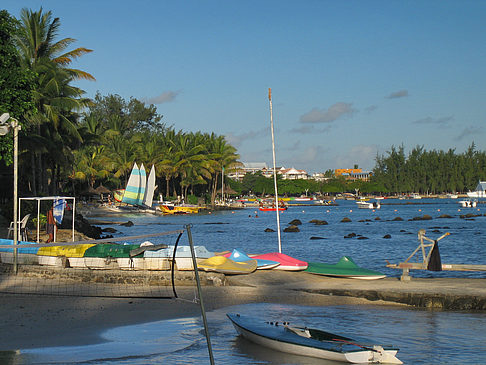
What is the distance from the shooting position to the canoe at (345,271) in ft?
67.5

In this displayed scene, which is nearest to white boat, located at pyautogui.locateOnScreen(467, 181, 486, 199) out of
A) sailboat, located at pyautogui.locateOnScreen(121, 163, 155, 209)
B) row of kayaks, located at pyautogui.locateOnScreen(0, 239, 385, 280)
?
sailboat, located at pyautogui.locateOnScreen(121, 163, 155, 209)

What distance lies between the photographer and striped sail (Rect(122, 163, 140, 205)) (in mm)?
81438

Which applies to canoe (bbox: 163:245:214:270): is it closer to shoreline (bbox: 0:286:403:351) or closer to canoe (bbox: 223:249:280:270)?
canoe (bbox: 223:249:280:270)

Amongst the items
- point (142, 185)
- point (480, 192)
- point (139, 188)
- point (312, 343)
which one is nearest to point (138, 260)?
point (312, 343)

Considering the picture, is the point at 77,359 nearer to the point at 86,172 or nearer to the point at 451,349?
the point at 451,349

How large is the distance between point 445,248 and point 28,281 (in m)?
34.0

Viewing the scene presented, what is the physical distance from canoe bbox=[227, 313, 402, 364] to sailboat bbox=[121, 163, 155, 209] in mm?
69406

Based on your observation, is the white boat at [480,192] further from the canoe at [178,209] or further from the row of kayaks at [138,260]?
the row of kayaks at [138,260]

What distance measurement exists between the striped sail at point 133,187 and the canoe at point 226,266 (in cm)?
6125

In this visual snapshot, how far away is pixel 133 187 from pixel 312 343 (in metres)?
73.9

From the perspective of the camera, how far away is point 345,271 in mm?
20891

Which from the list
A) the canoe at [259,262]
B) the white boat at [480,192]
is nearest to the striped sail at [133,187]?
the canoe at [259,262]

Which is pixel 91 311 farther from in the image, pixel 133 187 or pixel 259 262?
pixel 133 187

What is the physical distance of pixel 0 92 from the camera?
2586cm
